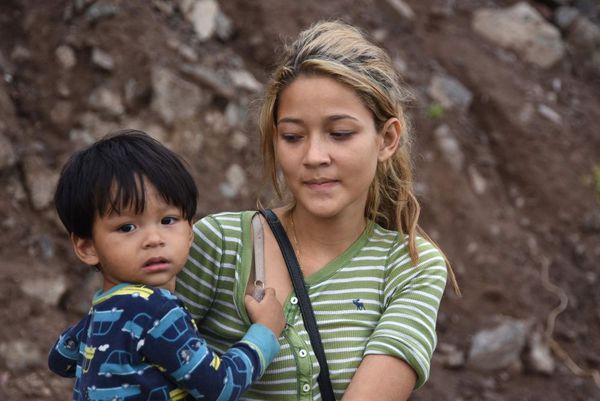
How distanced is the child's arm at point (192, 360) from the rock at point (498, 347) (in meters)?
4.47

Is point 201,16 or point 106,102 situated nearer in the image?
point 106,102

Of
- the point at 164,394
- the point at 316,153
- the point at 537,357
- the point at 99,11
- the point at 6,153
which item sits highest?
the point at 316,153

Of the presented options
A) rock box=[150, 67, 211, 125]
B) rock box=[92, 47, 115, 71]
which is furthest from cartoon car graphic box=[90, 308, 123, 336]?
rock box=[92, 47, 115, 71]

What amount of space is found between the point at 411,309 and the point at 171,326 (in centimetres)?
70

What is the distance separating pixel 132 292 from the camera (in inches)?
86.0

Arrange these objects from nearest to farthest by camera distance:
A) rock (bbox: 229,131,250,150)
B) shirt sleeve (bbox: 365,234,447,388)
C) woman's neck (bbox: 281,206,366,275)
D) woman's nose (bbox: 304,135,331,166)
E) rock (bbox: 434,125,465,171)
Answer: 1. shirt sleeve (bbox: 365,234,447,388)
2. woman's nose (bbox: 304,135,331,166)
3. woman's neck (bbox: 281,206,366,275)
4. rock (bbox: 229,131,250,150)
5. rock (bbox: 434,125,465,171)

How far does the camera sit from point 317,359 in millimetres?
2385

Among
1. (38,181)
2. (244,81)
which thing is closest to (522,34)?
(244,81)

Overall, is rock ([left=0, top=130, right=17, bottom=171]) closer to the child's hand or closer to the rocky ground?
the rocky ground

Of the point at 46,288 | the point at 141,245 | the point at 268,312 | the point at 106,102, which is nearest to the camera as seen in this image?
the point at 141,245

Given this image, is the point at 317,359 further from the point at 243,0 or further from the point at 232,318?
the point at 243,0

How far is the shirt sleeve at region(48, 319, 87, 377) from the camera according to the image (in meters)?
2.42

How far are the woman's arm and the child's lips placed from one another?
0.61 metres

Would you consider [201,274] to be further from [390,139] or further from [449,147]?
[449,147]
